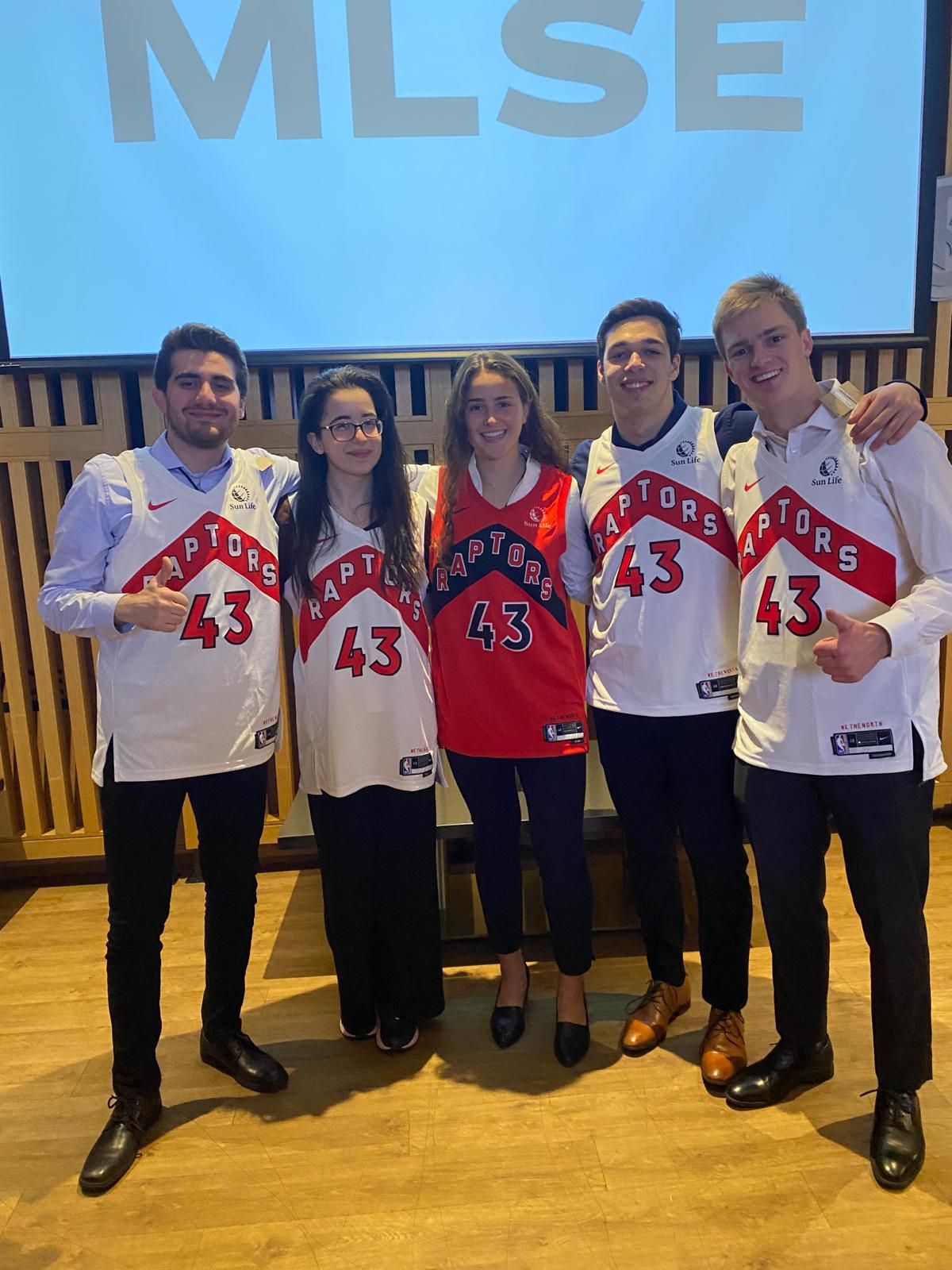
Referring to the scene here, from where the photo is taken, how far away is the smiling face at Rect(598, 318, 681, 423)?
2.04 metres

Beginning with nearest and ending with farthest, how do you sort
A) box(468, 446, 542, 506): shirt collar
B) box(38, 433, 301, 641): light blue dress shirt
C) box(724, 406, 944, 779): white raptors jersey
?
box(724, 406, 944, 779): white raptors jersey < box(38, 433, 301, 641): light blue dress shirt < box(468, 446, 542, 506): shirt collar

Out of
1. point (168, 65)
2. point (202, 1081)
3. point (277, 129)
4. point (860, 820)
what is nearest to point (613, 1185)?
point (860, 820)

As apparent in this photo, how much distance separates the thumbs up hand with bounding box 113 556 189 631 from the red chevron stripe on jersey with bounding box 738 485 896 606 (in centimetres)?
132

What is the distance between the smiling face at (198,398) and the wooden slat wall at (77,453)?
137cm

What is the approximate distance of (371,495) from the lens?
2189mm

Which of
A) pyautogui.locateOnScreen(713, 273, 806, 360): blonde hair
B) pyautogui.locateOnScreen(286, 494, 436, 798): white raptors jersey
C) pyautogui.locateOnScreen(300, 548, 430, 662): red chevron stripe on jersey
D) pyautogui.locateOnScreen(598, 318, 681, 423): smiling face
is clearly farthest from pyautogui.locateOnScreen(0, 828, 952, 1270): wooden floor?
pyautogui.locateOnScreen(713, 273, 806, 360): blonde hair

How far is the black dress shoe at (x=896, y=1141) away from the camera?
176 centimetres

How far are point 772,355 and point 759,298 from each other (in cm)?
13

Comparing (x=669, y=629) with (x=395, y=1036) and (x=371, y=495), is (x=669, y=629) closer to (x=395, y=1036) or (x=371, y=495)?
(x=371, y=495)

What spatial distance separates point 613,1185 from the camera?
1.80 metres

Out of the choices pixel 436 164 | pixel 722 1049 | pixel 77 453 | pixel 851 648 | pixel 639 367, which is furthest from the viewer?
pixel 77 453

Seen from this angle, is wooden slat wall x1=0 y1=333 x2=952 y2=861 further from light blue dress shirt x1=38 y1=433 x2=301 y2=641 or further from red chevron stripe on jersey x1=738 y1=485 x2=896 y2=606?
red chevron stripe on jersey x1=738 y1=485 x2=896 y2=606

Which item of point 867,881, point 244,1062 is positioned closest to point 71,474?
point 244,1062

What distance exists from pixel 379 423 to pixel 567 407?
4.99 feet
